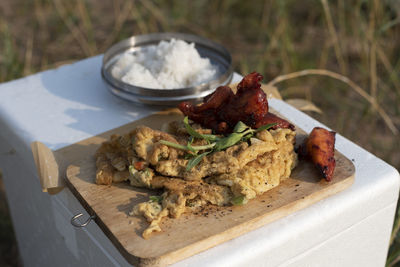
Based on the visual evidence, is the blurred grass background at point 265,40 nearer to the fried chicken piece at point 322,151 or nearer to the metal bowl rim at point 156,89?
the metal bowl rim at point 156,89

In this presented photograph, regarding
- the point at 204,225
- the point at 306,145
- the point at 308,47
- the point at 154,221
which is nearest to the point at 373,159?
the point at 306,145

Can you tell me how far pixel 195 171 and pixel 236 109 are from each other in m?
0.28

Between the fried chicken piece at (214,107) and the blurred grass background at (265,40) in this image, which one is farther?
the blurred grass background at (265,40)

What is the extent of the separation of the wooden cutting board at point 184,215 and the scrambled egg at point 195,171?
0.03 m

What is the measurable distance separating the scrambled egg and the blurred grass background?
156 centimetres

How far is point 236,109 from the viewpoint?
1.54 meters

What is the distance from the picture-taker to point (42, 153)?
1.67m

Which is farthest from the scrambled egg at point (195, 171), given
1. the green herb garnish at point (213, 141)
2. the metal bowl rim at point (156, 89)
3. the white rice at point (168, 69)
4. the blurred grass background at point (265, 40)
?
the blurred grass background at point (265, 40)

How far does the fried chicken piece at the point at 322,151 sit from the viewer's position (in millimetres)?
1441

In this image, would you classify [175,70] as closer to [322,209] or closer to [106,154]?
[106,154]

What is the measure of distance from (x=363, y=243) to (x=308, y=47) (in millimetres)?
3052

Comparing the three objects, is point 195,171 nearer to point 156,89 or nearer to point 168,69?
point 156,89

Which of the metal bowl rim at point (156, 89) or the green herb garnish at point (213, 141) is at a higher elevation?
the green herb garnish at point (213, 141)

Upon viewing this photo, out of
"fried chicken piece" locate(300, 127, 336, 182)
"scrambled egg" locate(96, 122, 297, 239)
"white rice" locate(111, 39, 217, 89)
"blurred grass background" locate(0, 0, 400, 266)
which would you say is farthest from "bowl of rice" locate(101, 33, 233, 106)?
"blurred grass background" locate(0, 0, 400, 266)
